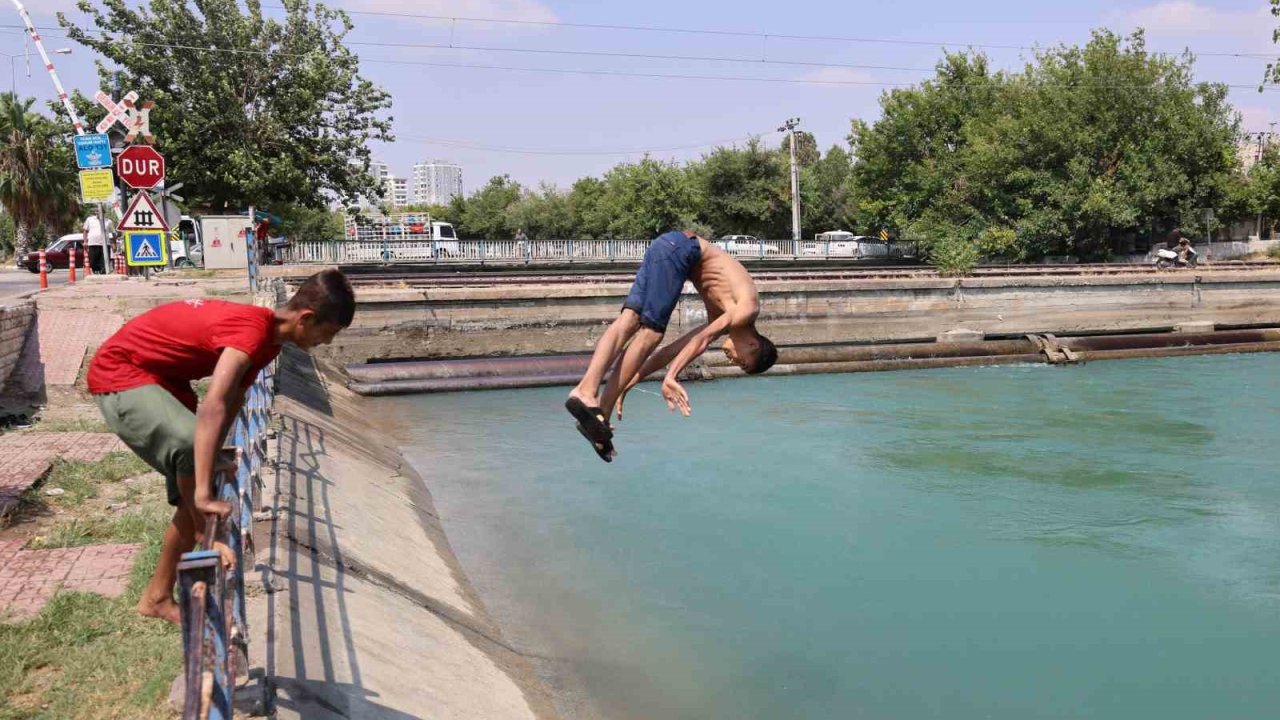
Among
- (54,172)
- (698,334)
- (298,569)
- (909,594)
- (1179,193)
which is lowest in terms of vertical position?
(909,594)

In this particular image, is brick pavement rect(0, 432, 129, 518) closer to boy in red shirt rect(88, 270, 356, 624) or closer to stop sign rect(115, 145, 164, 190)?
boy in red shirt rect(88, 270, 356, 624)

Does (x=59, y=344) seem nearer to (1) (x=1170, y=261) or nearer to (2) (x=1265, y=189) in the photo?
(1) (x=1170, y=261)

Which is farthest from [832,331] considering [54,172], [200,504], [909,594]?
[54,172]

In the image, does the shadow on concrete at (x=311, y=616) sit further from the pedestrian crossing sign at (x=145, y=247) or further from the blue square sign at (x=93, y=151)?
the blue square sign at (x=93, y=151)

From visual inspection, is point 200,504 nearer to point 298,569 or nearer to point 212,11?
point 298,569

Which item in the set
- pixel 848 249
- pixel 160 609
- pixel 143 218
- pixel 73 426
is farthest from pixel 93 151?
pixel 848 249

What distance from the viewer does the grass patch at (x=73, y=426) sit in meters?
10.2

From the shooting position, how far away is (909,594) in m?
9.96

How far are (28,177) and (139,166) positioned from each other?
1751 inches

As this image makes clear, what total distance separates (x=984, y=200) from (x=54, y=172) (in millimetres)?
49326

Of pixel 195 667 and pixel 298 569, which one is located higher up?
pixel 195 667

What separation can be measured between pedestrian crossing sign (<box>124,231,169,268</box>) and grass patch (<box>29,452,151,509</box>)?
10274 millimetres

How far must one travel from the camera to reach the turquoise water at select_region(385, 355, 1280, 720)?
318 inches

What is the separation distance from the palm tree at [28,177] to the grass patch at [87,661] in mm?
55549
